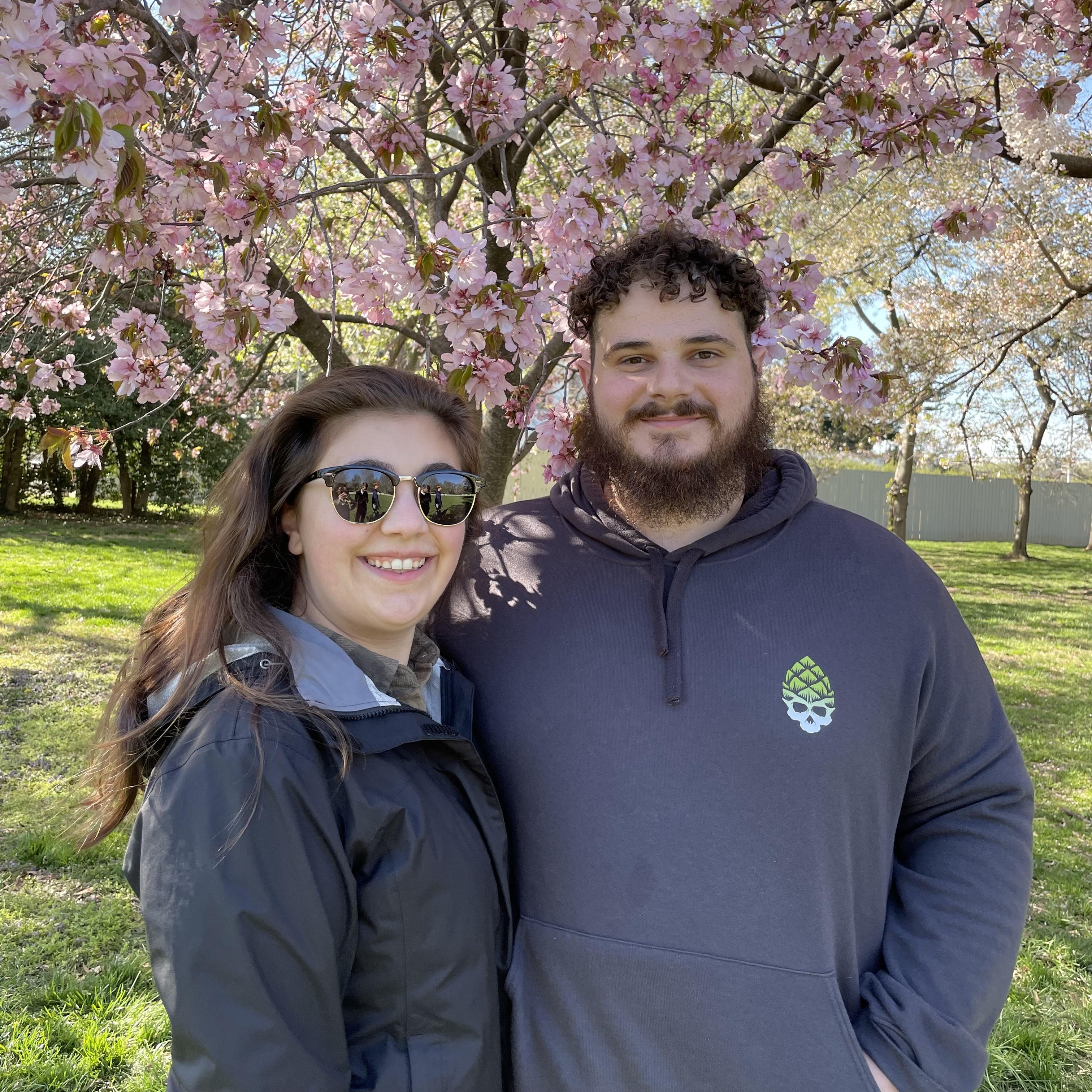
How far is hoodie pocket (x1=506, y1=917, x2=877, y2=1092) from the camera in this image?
59.9 inches

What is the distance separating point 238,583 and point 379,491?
299 mm

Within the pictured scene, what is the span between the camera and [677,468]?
1922mm

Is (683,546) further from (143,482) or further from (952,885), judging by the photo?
(143,482)

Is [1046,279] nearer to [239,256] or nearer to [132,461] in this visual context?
[239,256]

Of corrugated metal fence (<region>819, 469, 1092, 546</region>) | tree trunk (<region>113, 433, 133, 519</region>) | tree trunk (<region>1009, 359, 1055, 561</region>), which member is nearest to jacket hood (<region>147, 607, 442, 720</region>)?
tree trunk (<region>1009, 359, 1055, 561</region>)

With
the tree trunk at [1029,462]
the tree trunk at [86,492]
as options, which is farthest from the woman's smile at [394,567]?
the tree trunk at [86,492]

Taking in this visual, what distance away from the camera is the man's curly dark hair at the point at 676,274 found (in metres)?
2.03

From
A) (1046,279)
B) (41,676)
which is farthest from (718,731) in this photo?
(1046,279)

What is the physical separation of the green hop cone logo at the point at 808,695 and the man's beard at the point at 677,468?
1.39 ft

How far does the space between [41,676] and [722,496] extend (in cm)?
659

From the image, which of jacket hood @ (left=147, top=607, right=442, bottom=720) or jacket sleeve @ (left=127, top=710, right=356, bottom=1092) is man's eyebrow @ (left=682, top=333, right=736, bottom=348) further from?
jacket sleeve @ (left=127, top=710, right=356, bottom=1092)

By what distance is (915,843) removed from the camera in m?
1.79

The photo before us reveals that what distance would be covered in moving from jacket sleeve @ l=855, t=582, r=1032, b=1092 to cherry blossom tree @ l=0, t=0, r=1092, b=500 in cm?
108

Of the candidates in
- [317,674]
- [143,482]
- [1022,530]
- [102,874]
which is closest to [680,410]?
[317,674]
